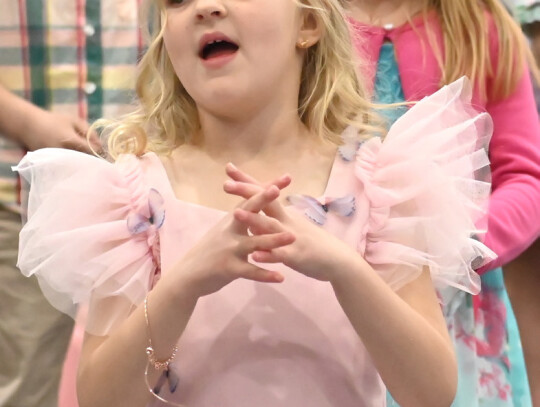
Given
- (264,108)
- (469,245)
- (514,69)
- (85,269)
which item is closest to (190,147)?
(264,108)

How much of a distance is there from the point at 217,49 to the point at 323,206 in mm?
230

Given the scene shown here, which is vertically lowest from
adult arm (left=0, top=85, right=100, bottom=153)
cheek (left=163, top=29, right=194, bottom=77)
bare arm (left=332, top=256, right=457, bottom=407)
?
adult arm (left=0, top=85, right=100, bottom=153)

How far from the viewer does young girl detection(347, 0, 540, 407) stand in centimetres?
151

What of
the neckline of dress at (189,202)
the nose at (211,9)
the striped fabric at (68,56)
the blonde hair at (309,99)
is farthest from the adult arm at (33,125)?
the nose at (211,9)

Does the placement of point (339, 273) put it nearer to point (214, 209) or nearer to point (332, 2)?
point (214, 209)

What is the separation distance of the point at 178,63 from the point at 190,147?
13 centimetres

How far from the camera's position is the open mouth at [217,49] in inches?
43.1

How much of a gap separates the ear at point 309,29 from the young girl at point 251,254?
2.4 inches

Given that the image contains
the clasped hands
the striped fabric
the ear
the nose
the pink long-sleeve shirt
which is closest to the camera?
the clasped hands

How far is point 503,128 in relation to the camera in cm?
156

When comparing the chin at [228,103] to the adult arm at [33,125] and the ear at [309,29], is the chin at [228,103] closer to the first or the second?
the ear at [309,29]

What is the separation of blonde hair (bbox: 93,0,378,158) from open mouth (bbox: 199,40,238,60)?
0.13m

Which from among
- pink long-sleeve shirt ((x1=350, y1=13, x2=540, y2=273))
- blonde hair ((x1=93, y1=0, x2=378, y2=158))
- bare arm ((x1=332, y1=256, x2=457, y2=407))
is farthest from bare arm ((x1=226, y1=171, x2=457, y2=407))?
pink long-sleeve shirt ((x1=350, y1=13, x2=540, y2=273))

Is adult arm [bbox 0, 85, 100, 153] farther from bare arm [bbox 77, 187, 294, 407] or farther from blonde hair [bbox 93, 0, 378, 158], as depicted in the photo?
bare arm [bbox 77, 187, 294, 407]
